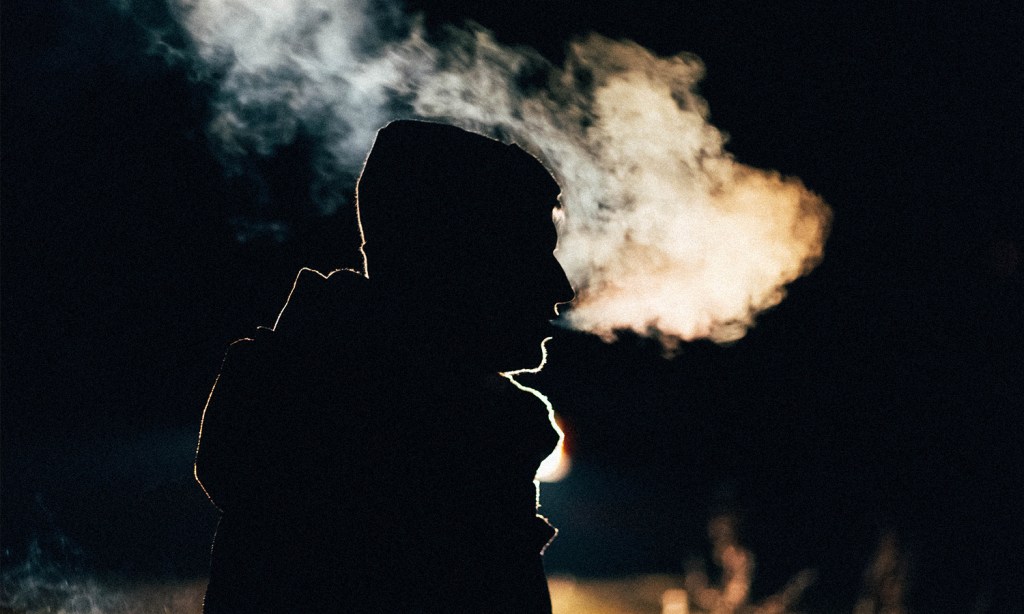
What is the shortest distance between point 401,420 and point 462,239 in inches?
20.9

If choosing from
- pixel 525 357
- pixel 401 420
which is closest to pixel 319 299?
pixel 401 420

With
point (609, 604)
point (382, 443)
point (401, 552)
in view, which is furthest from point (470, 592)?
point (609, 604)

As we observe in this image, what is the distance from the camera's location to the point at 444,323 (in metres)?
1.53

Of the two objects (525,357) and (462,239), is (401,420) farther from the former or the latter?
(462,239)

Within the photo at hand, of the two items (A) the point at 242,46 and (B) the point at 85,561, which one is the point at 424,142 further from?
(B) the point at 85,561

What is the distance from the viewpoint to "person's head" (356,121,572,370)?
1.55 meters

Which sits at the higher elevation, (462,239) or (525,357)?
(462,239)

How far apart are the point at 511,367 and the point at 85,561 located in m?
13.6

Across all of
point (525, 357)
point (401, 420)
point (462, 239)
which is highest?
point (462, 239)

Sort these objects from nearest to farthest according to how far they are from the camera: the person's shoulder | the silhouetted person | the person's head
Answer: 1. the silhouetted person
2. the person's shoulder
3. the person's head

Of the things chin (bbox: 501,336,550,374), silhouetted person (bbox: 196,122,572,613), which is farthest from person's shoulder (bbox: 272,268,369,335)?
chin (bbox: 501,336,550,374)

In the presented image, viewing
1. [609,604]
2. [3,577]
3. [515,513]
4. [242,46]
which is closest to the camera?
[515,513]

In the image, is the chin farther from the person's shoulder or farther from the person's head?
the person's shoulder

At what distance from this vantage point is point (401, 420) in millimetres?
1375
